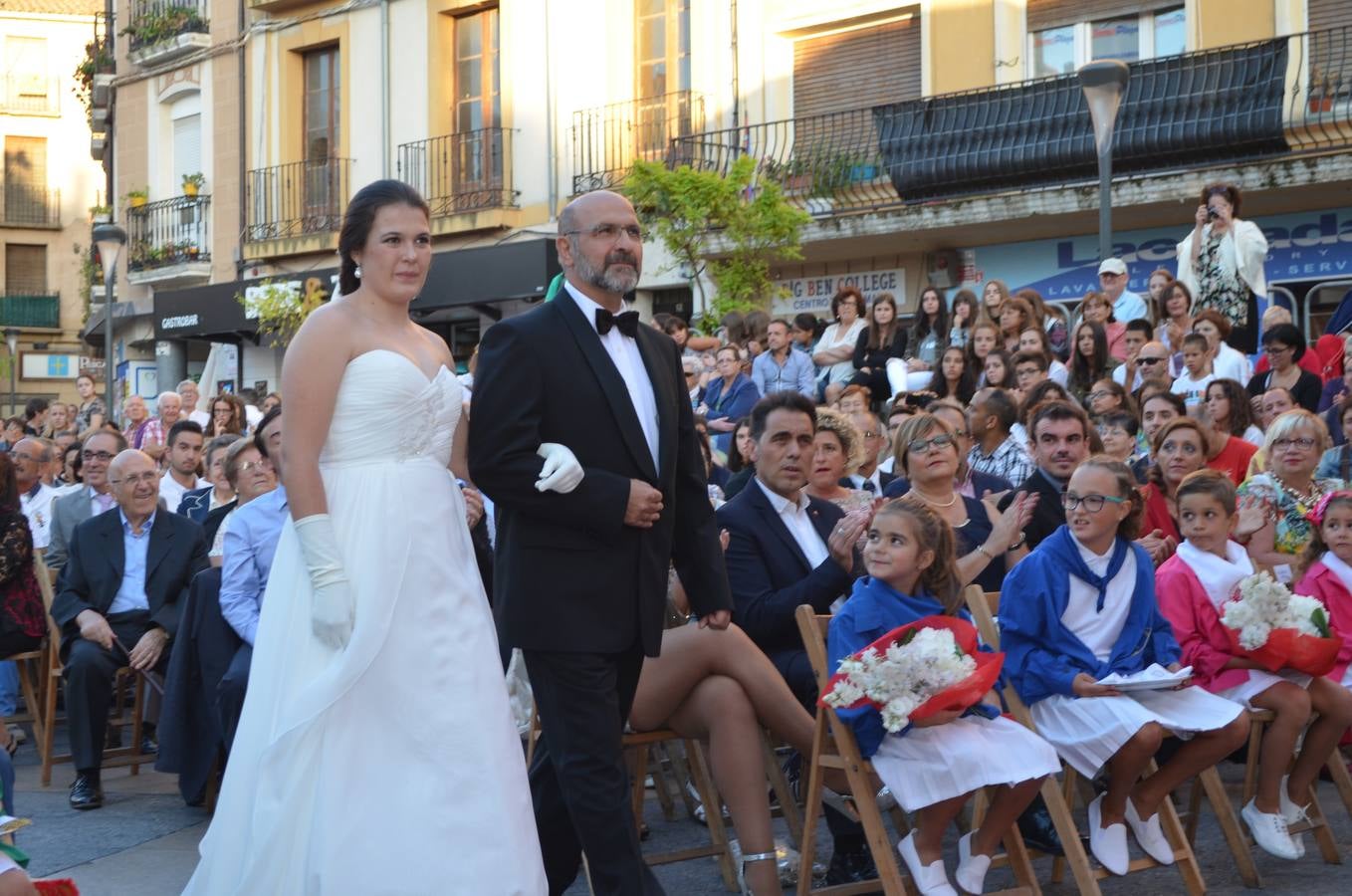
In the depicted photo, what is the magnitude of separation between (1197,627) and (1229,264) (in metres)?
6.79

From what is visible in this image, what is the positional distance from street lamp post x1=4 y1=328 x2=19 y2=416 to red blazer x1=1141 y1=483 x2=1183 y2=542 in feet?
128

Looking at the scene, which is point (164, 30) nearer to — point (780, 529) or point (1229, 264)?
point (1229, 264)

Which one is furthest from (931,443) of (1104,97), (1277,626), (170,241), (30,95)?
(30,95)

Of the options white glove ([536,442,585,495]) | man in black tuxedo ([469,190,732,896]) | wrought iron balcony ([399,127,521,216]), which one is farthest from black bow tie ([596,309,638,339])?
wrought iron balcony ([399,127,521,216])

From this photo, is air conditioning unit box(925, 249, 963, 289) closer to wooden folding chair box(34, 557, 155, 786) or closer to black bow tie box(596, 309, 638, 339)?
wooden folding chair box(34, 557, 155, 786)

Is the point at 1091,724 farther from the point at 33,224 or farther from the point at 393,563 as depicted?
the point at 33,224

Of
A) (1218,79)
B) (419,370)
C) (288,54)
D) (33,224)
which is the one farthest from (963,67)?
(33,224)

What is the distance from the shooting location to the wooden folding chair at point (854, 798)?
16.8 ft

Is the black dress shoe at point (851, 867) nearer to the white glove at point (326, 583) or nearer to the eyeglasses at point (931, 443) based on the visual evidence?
the eyeglasses at point (931, 443)

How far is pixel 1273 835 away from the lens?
6020 millimetres

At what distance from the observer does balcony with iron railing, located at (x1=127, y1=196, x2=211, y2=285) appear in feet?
86.8

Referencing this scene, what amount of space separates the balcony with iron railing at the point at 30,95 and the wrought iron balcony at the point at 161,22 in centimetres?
2273

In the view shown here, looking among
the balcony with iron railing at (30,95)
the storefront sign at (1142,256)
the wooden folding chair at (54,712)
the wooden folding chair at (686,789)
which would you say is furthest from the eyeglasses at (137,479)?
the balcony with iron railing at (30,95)

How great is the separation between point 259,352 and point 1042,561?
70.6ft
